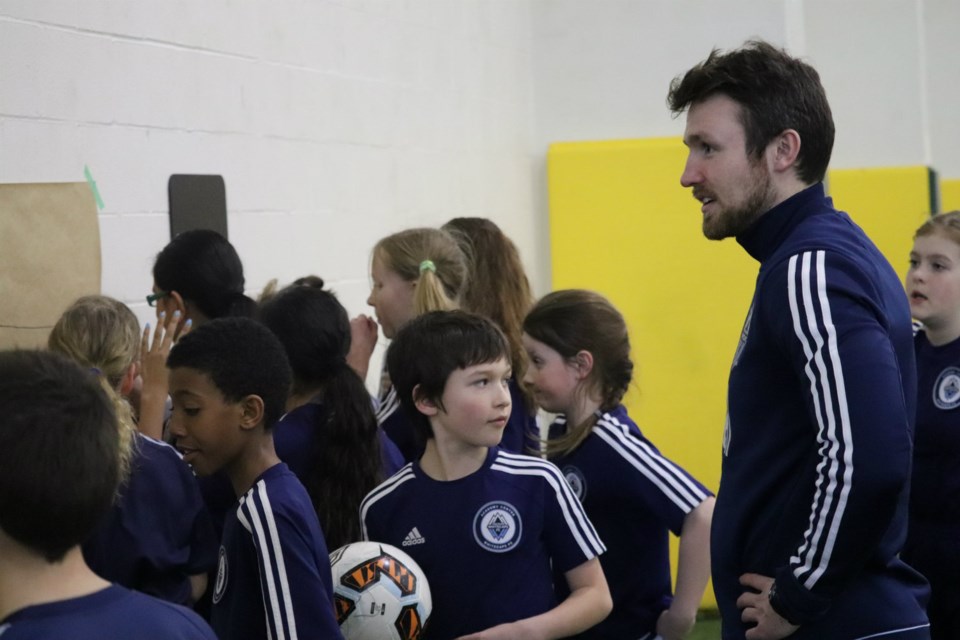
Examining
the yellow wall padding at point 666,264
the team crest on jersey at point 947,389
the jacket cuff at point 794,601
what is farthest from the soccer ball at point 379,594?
the yellow wall padding at point 666,264

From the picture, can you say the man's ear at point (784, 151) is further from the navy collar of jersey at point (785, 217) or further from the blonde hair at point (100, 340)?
the blonde hair at point (100, 340)

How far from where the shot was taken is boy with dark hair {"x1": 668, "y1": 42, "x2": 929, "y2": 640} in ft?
5.78

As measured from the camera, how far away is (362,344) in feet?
12.0

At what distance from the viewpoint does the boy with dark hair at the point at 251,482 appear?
6.86ft

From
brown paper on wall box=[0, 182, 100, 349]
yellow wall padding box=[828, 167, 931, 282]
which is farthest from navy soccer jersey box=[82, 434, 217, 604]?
yellow wall padding box=[828, 167, 931, 282]

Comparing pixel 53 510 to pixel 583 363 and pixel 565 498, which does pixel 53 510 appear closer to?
pixel 565 498

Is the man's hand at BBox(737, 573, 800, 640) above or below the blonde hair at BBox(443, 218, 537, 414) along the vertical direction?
below

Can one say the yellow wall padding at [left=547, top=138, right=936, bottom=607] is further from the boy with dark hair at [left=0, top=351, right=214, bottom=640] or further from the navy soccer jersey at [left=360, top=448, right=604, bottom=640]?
the boy with dark hair at [left=0, top=351, right=214, bottom=640]

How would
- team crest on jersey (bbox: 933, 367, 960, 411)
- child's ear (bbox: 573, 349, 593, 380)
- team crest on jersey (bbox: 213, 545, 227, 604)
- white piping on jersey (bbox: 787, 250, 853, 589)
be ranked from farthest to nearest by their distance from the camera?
team crest on jersey (bbox: 933, 367, 960, 411) < child's ear (bbox: 573, 349, 593, 380) < team crest on jersey (bbox: 213, 545, 227, 604) < white piping on jersey (bbox: 787, 250, 853, 589)

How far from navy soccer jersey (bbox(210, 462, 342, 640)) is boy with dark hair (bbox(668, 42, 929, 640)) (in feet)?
2.28

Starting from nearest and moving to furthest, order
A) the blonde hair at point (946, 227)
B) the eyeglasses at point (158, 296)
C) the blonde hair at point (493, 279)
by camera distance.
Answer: the eyeglasses at point (158, 296), the blonde hair at point (946, 227), the blonde hair at point (493, 279)

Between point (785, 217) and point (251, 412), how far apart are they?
1.07 meters

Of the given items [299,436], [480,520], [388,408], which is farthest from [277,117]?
[480,520]

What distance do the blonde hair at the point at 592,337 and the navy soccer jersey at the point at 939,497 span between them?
2.85ft
